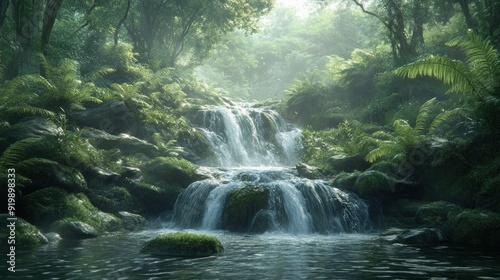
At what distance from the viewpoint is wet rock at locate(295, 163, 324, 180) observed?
15234mm

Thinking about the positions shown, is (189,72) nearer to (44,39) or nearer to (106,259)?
Answer: (44,39)

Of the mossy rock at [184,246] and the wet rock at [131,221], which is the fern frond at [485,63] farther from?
the wet rock at [131,221]

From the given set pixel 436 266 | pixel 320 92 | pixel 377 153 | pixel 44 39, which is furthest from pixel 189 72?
pixel 436 266

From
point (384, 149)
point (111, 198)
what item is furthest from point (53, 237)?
point (384, 149)

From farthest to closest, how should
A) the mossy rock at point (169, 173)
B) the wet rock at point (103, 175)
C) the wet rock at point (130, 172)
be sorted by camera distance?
the mossy rock at point (169, 173) → the wet rock at point (130, 172) → the wet rock at point (103, 175)

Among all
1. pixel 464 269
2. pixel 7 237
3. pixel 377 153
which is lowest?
pixel 464 269

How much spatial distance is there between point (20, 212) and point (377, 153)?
34.5ft

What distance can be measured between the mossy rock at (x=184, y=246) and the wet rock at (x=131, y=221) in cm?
446

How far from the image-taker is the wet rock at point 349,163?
15.4 m

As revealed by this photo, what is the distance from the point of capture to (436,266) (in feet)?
20.4

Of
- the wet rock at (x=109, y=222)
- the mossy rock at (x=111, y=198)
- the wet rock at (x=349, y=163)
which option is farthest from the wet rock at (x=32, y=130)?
the wet rock at (x=349, y=163)

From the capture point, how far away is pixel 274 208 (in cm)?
1223

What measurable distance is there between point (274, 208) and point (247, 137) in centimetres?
977

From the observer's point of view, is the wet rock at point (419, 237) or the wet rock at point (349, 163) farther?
the wet rock at point (349, 163)
